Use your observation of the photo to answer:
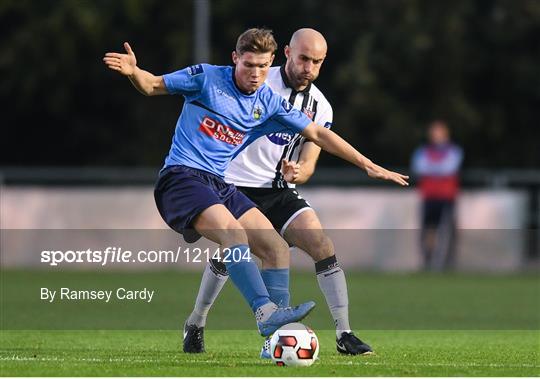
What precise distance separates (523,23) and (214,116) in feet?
54.3

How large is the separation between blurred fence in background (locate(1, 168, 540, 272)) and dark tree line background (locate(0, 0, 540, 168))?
338 centimetres

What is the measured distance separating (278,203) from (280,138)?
0.50 m

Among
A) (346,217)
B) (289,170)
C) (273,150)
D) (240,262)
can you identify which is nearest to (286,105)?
(289,170)

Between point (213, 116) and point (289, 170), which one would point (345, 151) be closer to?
point (289, 170)

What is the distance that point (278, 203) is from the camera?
9453mm

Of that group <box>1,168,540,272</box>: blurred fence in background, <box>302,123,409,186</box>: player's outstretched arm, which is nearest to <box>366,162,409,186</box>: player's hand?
<box>302,123,409,186</box>: player's outstretched arm

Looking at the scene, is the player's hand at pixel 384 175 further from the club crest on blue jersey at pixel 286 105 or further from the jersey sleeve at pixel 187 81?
the jersey sleeve at pixel 187 81

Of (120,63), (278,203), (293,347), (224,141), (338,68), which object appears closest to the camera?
(293,347)

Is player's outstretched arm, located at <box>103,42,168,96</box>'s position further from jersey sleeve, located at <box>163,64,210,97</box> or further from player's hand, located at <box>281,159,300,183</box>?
player's hand, located at <box>281,159,300,183</box>

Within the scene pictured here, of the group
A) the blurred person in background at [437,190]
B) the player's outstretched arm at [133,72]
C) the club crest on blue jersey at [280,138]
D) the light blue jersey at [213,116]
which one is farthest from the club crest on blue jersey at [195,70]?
the blurred person in background at [437,190]

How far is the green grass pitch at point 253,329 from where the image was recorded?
7984 millimetres

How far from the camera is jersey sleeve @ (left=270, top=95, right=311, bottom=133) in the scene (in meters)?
8.80

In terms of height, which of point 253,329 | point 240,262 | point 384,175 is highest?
point 384,175

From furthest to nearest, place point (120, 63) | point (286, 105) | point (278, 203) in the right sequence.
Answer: point (278, 203), point (286, 105), point (120, 63)
